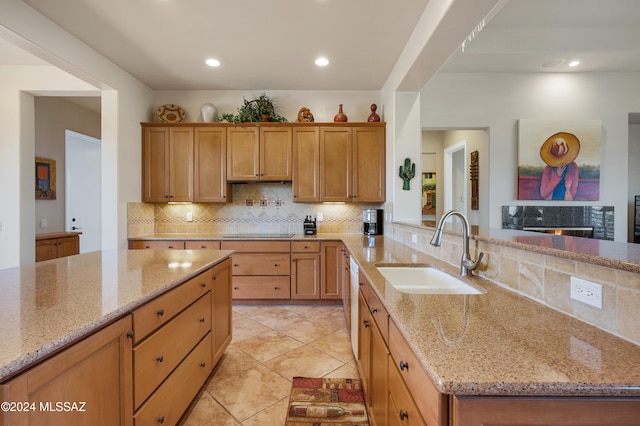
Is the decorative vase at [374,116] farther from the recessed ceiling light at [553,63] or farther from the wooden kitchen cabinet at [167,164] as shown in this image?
the wooden kitchen cabinet at [167,164]

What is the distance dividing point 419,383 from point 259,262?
304 cm

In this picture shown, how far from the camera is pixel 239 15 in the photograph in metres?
2.47

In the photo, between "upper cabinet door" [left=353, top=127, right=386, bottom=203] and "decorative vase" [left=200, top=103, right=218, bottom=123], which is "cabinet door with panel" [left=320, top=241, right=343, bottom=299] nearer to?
"upper cabinet door" [left=353, top=127, right=386, bottom=203]

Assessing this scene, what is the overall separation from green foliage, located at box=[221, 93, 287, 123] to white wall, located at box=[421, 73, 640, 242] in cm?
202

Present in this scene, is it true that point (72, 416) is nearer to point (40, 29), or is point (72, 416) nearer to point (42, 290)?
point (42, 290)

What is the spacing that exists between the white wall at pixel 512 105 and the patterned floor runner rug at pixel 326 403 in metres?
2.98

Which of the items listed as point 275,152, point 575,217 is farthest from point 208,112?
point 575,217

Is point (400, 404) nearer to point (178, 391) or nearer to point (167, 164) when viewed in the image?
point (178, 391)

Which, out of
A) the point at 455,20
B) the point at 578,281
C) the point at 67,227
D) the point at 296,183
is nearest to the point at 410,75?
the point at 455,20

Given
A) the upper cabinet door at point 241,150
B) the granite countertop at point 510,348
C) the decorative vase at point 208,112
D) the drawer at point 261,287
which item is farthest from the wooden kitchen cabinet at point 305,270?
the granite countertop at point 510,348

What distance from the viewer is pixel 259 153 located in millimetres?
3857

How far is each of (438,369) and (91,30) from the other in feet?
12.1

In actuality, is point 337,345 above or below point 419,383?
below

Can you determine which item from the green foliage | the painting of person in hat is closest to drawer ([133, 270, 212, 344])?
the green foliage
